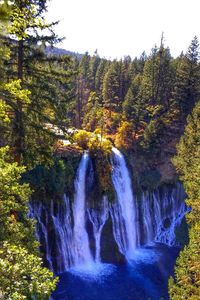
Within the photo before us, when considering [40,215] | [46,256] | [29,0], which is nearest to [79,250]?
[46,256]

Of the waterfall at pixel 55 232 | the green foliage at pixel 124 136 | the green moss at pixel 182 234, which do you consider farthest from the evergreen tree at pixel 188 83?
the waterfall at pixel 55 232

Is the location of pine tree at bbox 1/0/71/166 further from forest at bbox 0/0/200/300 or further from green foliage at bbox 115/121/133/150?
green foliage at bbox 115/121/133/150

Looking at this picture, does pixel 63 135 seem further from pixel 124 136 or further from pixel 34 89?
pixel 124 136

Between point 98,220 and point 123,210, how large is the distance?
3524 mm

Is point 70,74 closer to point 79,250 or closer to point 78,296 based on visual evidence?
point 78,296

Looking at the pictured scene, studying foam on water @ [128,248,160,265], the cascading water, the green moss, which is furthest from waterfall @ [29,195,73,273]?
the green moss

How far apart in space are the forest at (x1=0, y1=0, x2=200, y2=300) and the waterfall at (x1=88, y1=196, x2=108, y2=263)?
1.18 m

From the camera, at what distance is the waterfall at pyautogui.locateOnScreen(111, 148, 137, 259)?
93.1ft

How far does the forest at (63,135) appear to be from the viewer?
7.20 m

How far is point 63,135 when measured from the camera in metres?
11.3

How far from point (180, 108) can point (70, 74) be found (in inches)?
1227

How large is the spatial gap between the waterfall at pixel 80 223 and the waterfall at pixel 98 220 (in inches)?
29.4

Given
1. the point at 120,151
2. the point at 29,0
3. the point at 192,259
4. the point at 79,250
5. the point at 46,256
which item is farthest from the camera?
the point at 120,151

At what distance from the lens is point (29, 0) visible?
9.76 m
